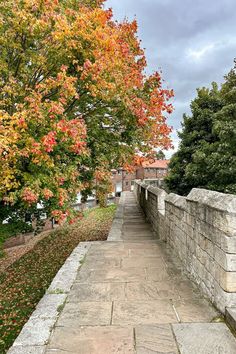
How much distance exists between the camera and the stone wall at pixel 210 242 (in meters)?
3.51

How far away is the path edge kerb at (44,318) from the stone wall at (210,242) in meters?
2.23

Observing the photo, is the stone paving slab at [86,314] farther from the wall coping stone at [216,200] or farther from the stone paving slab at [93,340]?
the wall coping stone at [216,200]

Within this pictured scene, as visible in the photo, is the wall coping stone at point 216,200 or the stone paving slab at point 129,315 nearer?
the stone paving slab at point 129,315

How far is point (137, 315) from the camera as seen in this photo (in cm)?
374

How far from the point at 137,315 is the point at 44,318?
125 centimetres

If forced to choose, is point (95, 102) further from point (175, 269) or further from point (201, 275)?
point (201, 275)

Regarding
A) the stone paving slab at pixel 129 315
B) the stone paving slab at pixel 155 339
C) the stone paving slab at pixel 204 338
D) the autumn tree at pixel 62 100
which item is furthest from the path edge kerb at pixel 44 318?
the autumn tree at pixel 62 100

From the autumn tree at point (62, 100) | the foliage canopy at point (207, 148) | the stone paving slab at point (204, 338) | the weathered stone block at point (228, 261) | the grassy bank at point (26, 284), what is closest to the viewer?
the stone paving slab at point (204, 338)

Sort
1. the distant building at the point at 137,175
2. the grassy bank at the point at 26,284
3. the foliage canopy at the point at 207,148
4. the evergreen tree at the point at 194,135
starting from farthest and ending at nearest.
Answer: the distant building at the point at 137,175, the evergreen tree at the point at 194,135, the foliage canopy at the point at 207,148, the grassy bank at the point at 26,284

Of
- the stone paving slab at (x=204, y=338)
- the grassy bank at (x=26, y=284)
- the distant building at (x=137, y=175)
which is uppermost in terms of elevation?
the distant building at (x=137, y=175)

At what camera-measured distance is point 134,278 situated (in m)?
5.23

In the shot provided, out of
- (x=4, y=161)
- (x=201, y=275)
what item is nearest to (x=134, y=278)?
(x=201, y=275)

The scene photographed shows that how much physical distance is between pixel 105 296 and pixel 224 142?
12361 mm

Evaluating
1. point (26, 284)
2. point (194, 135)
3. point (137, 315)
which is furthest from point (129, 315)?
point (194, 135)
